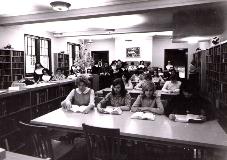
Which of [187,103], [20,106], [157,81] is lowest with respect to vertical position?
[20,106]

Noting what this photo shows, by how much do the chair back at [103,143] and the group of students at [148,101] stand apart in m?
0.89

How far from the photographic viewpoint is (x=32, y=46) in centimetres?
992

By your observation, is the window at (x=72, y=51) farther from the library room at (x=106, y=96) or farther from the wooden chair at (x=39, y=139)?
the wooden chair at (x=39, y=139)

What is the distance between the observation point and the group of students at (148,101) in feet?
10.2

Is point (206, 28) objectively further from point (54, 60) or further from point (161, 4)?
point (54, 60)

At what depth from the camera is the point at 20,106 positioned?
15.2 ft

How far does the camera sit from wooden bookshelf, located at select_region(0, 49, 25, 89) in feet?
25.3

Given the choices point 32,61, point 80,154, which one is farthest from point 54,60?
point 80,154

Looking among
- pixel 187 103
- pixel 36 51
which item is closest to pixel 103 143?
pixel 187 103

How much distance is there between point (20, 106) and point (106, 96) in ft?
6.76

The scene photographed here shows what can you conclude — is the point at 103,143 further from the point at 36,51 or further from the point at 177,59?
the point at 177,59

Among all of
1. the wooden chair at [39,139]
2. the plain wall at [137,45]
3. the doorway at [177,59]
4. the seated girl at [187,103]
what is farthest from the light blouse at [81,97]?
the doorway at [177,59]

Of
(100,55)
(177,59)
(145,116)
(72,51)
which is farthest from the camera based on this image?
(100,55)

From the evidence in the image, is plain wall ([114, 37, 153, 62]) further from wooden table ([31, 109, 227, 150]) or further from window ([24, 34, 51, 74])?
wooden table ([31, 109, 227, 150])
